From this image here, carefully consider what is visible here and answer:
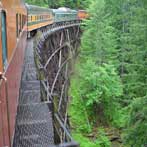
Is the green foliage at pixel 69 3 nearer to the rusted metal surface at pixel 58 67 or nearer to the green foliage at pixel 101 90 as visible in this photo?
the rusted metal surface at pixel 58 67

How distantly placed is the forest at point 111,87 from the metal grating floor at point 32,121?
4390 millimetres

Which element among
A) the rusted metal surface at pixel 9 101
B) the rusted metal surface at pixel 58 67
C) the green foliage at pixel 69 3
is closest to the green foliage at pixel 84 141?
the rusted metal surface at pixel 58 67

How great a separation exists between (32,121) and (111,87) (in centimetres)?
1391

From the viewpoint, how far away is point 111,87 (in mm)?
20141

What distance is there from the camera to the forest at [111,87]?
12.6 m

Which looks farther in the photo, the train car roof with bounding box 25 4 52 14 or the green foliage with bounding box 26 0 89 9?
the green foliage with bounding box 26 0 89 9

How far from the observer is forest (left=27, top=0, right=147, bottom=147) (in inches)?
496

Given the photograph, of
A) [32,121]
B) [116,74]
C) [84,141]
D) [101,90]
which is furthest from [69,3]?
[32,121]

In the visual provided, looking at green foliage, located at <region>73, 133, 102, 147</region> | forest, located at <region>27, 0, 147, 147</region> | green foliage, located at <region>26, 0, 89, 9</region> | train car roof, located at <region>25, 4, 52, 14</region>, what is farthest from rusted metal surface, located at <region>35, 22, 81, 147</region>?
green foliage, located at <region>26, 0, 89, 9</region>

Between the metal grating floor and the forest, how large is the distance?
4390mm

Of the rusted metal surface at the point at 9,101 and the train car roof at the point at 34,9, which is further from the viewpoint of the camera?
the train car roof at the point at 34,9

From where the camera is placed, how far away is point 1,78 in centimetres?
331

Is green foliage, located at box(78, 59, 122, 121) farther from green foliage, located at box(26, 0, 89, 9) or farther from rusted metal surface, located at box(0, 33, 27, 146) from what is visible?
green foliage, located at box(26, 0, 89, 9)

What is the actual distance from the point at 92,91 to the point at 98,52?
555cm
